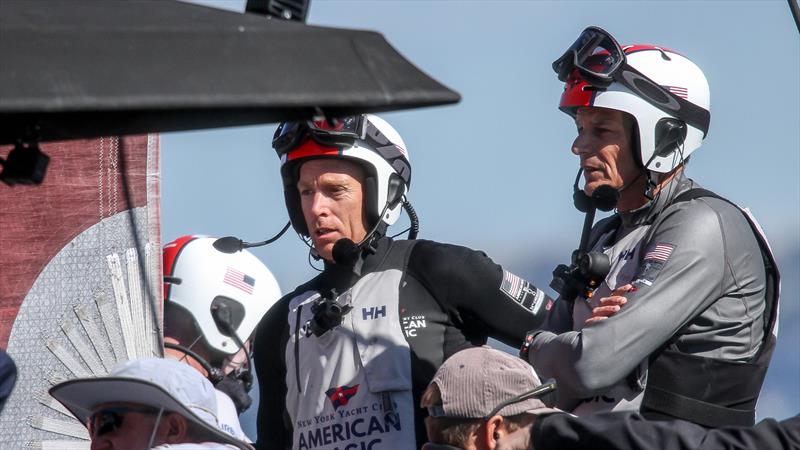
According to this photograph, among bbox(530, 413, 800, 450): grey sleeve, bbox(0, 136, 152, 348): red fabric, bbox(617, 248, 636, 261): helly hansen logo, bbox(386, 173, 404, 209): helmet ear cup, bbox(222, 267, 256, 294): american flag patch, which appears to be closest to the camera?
bbox(530, 413, 800, 450): grey sleeve

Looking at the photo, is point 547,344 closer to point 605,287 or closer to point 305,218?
point 605,287

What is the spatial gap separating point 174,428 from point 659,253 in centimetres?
171

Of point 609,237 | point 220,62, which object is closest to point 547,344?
point 609,237

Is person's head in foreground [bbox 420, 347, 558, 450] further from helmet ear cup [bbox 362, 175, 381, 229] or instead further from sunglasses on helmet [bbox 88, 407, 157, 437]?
helmet ear cup [bbox 362, 175, 381, 229]

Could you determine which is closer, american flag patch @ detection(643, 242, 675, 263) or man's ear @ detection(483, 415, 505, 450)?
man's ear @ detection(483, 415, 505, 450)

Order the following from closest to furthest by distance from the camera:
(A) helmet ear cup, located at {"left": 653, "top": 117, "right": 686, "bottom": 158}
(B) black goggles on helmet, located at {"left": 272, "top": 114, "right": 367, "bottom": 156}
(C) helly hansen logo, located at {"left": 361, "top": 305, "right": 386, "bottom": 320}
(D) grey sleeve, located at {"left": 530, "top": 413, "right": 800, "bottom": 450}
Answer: (D) grey sleeve, located at {"left": 530, "top": 413, "right": 800, "bottom": 450}, (A) helmet ear cup, located at {"left": 653, "top": 117, "right": 686, "bottom": 158}, (C) helly hansen logo, located at {"left": 361, "top": 305, "right": 386, "bottom": 320}, (B) black goggles on helmet, located at {"left": 272, "top": 114, "right": 367, "bottom": 156}

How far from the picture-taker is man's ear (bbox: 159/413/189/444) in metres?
3.96

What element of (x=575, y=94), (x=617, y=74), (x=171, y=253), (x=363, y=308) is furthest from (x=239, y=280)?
(x=617, y=74)

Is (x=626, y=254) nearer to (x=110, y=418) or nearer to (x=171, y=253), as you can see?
(x=110, y=418)

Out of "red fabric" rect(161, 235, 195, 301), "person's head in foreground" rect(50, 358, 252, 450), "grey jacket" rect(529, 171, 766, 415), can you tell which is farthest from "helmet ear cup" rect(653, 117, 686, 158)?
"red fabric" rect(161, 235, 195, 301)

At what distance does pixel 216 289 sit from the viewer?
6.95m

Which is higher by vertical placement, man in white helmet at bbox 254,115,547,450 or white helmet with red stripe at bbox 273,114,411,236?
white helmet with red stripe at bbox 273,114,411,236

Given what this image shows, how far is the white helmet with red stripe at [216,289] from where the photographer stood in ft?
22.5

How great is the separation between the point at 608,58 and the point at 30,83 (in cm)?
305
